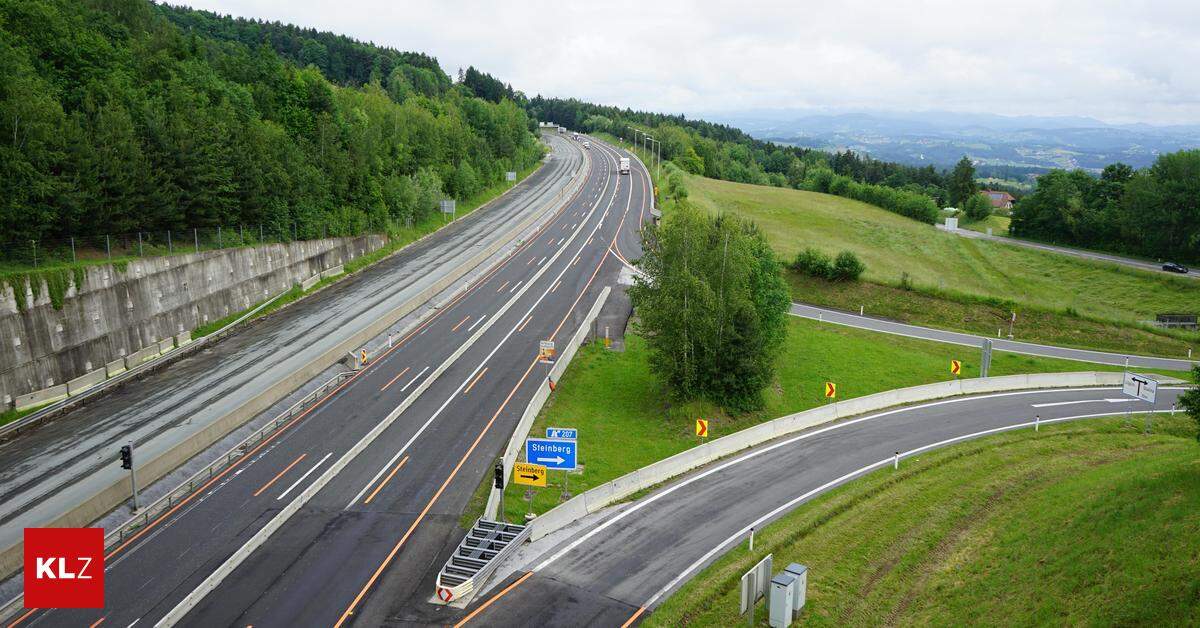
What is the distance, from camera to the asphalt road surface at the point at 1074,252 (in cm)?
7994

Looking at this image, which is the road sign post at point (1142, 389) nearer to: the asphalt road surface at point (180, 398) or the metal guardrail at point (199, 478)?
the metal guardrail at point (199, 478)

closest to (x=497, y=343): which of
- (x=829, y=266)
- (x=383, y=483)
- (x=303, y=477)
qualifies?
(x=383, y=483)

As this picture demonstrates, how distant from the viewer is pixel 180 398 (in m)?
40.2

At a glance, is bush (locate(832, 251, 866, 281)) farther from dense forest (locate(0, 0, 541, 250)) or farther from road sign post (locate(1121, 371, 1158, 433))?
dense forest (locate(0, 0, 541, 250))

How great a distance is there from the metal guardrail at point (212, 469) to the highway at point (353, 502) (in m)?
0.46

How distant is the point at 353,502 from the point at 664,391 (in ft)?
66.0

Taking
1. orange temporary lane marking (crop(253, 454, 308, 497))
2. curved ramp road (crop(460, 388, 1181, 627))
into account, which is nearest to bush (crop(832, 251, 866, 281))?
curved ramp road (crop(460, 388, 1181, 627))

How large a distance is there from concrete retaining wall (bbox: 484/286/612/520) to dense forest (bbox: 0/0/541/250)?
25678 mm

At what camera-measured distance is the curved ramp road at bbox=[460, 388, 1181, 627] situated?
79.5 ft

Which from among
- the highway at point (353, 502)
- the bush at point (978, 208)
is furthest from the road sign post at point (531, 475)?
the bush at point (978, 208)

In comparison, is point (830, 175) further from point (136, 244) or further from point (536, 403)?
point (136, 244)

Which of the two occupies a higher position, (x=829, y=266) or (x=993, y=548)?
(x=829, y=266)

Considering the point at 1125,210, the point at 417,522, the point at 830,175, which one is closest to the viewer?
the point at 417,522

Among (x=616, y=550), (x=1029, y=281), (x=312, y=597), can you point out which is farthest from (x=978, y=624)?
(x=1029, y=281)
